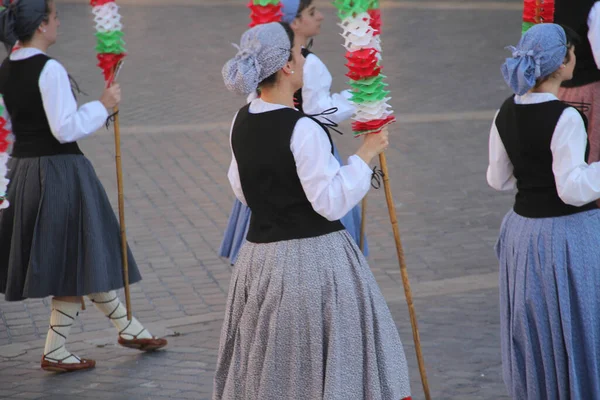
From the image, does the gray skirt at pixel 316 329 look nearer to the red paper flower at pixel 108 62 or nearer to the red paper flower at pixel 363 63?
the red paper flower at pixel 363 63

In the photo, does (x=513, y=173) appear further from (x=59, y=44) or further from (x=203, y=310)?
(x=59, y=44)

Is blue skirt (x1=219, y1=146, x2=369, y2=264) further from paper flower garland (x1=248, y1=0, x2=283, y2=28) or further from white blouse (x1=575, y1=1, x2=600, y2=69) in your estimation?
white blouse (x1=575, y1=1, x2=600, y2=69)

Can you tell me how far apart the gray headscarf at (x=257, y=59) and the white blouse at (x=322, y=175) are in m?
0.25

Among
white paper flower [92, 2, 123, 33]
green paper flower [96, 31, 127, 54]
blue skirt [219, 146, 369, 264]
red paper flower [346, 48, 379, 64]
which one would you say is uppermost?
red paper flower [346, 48, 379, 64]

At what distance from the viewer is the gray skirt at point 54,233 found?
17.4ft

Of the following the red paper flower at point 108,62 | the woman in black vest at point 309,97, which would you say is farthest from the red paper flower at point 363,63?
the red paper flower at point 108,62

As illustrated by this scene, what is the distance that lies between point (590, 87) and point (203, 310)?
9.47ft

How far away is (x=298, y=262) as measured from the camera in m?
3.84

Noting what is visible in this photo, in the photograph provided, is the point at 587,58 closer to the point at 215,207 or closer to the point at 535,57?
the point at 535,57

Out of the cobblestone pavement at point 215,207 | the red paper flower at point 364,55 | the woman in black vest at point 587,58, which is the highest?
the red paper flower at point 364,55

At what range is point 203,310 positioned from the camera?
6477mm

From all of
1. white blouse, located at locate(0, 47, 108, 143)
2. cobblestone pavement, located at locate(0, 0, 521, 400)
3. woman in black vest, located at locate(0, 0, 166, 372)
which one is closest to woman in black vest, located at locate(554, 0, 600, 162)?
cobblestone pavement, located at locate(0, 0, 521, 400)

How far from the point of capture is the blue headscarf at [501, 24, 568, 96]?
13.7 ft

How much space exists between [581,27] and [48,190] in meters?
3.31
